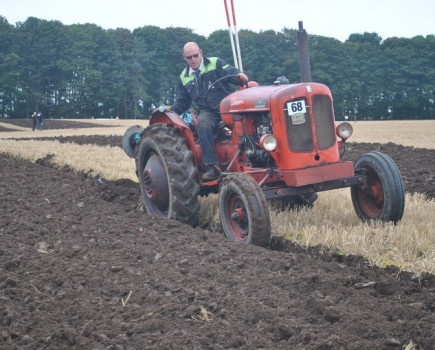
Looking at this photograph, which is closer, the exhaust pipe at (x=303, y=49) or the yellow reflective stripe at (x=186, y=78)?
the exhaust pipe at (x=303, y=49)

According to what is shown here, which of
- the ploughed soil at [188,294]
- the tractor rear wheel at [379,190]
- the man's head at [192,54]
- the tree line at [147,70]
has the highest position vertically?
the tree line at [147,70]

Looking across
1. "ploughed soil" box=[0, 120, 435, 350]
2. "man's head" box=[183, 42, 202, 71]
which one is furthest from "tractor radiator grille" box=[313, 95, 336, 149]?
"man's head" box=[183, 42, 202, 71]

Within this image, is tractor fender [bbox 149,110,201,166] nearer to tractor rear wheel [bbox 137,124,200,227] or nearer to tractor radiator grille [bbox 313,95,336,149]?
tractor rear wheel [bbox 137,124,200,227]

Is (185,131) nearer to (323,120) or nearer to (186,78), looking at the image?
(186,78)

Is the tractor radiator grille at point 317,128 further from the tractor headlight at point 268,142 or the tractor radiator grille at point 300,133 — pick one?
the tractor headlight at point 268,142

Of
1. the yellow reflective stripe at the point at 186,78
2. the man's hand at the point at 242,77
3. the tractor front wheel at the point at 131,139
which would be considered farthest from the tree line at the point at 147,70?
the man's hand at the point at 242,77

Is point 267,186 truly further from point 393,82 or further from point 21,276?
point 393,82

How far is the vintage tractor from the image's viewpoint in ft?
17.9

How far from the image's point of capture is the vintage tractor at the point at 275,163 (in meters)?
5.45

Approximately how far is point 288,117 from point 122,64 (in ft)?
204

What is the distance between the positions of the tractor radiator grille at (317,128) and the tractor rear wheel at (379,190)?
1.55 ft

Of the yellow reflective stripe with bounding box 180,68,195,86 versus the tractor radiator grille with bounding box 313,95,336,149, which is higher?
the yellow reflective stripe with bounding box 180,68,195,86

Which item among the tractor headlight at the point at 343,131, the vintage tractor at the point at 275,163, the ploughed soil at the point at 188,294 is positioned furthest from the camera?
the tractor headlight at the point at 343,131

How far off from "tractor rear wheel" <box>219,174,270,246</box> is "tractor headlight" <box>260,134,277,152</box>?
1.22 feet
